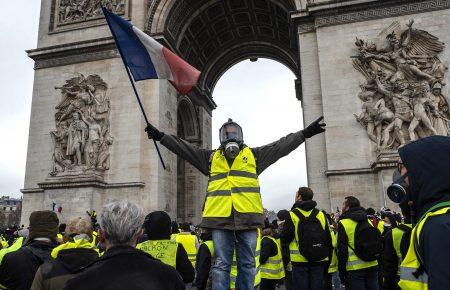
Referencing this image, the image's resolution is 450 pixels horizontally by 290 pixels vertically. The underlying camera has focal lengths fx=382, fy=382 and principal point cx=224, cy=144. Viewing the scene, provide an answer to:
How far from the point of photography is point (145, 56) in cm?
674

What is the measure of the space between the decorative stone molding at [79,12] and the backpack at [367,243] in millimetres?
16376

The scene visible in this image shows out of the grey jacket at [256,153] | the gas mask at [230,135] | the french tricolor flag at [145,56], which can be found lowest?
the grey jacket at [256,153]

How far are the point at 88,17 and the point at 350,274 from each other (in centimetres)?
1787

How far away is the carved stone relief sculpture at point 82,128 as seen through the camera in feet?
54.4

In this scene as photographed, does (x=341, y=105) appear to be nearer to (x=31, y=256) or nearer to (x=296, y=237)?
(x=296, y=237)

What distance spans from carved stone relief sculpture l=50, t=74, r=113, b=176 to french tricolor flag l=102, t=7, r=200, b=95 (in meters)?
10.5

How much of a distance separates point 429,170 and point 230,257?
2889 millimetres

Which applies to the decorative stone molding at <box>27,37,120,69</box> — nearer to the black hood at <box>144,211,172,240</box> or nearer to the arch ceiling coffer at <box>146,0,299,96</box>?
the arch ceiling coffer at <box>146,0,299,96</box>

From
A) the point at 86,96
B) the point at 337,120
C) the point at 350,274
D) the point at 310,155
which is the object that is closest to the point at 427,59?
the point at 337,120

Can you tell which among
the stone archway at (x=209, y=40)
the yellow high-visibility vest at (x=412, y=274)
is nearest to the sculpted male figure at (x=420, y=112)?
the stone archway at (x=209, y=40)

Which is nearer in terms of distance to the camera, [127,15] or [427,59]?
[427,59]

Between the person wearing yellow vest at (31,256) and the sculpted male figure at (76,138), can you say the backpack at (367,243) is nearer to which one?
the person wearing yellow vest at (31,256)

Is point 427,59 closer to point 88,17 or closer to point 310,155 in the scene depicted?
point 310,155

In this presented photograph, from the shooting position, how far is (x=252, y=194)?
4.21m
